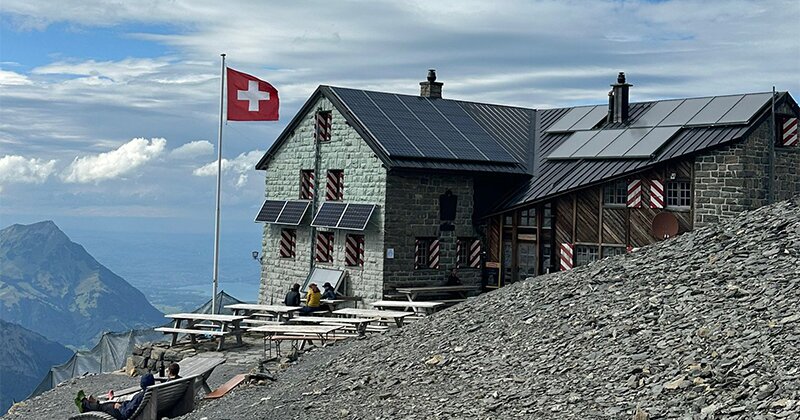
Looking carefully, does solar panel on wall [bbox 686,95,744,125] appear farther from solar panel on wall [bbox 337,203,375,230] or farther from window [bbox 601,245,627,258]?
solar panel on wall [bbox 337,203,375,230]

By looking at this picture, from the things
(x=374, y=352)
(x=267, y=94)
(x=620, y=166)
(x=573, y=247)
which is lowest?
(x=374, y=352)

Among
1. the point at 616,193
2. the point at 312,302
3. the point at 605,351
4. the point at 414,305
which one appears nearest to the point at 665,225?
the point at 616,193

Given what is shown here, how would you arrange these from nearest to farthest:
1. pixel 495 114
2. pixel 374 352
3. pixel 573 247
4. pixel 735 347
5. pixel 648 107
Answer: pixel 735 347
pixel 374 352
pixel 573 247
pixel 648 107
pixel 495 114

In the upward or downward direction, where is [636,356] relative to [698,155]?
downward

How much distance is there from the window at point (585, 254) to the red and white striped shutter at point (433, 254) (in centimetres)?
441

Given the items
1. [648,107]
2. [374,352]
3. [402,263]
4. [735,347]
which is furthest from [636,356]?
[648,107]

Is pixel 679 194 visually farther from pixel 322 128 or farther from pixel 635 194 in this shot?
pixel 322 128

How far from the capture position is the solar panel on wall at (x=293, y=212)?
35.8 meters

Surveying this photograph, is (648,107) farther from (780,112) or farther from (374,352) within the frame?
(374,352)

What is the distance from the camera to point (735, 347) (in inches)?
578

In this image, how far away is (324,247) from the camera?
115 feet

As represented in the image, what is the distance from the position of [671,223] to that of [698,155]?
209 centimetres

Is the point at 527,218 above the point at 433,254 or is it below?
above

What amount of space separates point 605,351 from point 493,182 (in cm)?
1980
